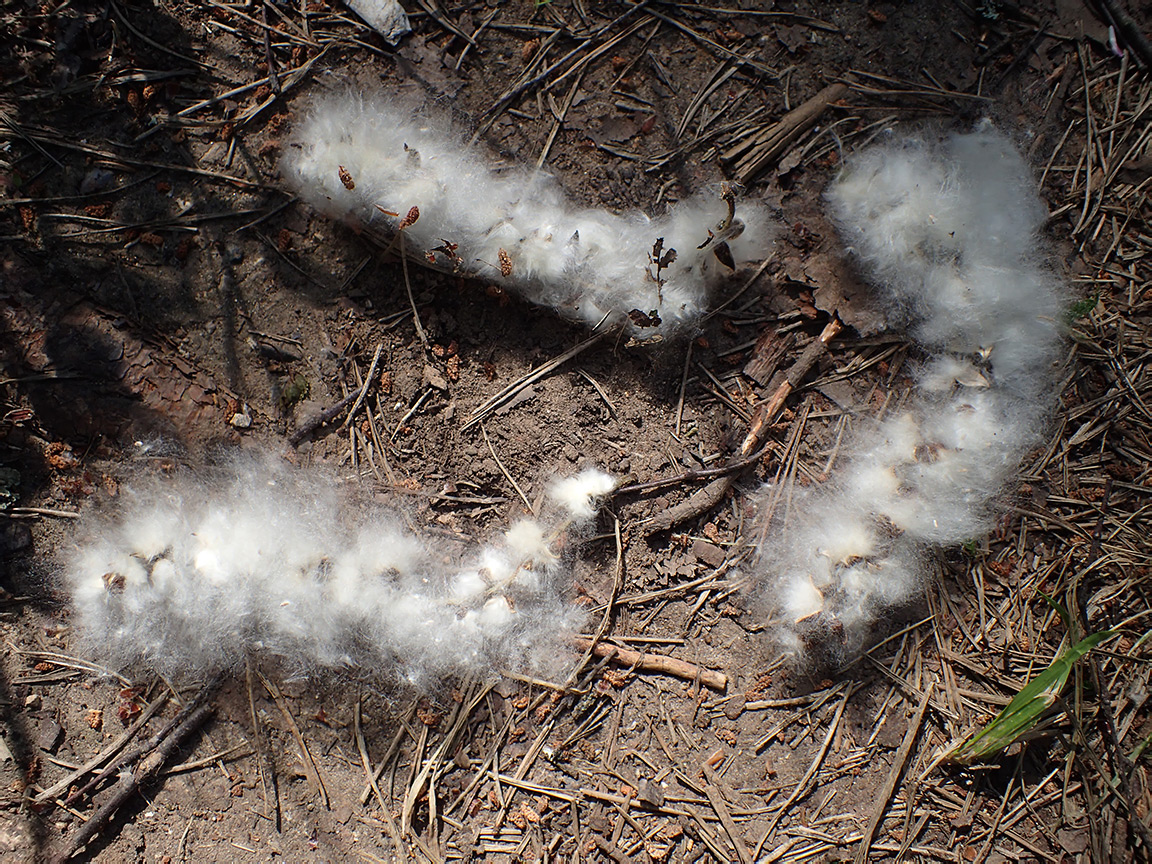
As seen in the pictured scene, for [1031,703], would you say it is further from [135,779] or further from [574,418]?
[135,779]

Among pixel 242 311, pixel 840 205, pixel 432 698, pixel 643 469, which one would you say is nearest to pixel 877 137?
pixel 840 205

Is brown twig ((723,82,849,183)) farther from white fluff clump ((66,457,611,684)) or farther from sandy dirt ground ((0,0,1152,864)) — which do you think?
white fluff clump ((66,457,611,684))

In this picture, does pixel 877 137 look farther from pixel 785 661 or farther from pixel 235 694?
pixel 235 694

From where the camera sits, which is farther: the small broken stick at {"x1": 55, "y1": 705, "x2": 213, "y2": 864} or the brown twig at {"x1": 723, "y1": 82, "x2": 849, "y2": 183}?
the brown twig at {"x1": 723, "y1": 82, "x2": 849, "y2": 183}

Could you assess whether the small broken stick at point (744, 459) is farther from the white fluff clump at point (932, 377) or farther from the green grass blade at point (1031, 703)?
the green grass blade at point (1031, 703)

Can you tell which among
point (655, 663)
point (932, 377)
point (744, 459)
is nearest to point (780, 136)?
point (932, 377)

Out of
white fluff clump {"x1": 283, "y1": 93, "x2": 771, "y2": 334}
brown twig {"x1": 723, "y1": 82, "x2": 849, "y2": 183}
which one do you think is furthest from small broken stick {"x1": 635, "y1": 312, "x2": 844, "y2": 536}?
brown twig {"x1": 723, "y1": 82, "x2": 849, "y2": 183}
